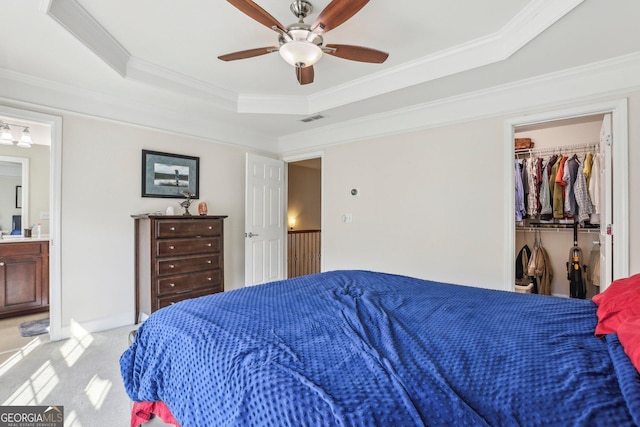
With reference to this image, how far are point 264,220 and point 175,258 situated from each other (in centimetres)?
146

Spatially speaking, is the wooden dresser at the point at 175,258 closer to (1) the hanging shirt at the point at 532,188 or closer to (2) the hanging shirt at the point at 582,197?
(1) the hanging shirt at the point at 532,188

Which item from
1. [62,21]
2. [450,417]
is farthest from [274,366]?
[62,21]

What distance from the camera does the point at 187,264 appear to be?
10.9 ft

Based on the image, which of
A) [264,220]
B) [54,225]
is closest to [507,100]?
[264,220]

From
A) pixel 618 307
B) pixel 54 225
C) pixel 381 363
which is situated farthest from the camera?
pixel 54 225

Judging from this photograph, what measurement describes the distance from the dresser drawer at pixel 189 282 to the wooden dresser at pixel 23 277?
1.72m

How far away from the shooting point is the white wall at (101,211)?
9.84ft

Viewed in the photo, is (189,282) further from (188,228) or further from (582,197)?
(582,197)

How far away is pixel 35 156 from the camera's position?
418cm

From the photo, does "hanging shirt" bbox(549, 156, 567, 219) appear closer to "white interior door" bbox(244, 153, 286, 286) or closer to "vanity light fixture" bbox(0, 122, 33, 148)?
"white interior door" bbox(244, 153, 286, 286)

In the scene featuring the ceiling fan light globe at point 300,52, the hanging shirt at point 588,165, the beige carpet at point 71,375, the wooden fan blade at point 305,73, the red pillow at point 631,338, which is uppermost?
the wooden fan blade at point 305,73

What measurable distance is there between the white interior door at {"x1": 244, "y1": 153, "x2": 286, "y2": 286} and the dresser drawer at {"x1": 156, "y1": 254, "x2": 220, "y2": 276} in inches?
25.6

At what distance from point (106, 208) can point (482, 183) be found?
3861mm

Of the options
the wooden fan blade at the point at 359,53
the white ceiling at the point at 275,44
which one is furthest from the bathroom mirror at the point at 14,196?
the wooden fan blade at the point at 359,53
